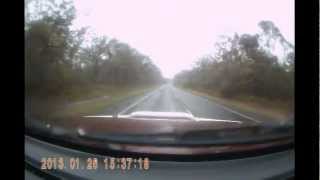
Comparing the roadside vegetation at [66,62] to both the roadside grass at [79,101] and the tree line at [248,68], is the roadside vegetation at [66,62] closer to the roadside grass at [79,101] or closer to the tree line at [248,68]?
the roadside grass at [79,101]

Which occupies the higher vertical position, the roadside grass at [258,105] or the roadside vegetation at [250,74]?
the roadside vegetation at [250,74]

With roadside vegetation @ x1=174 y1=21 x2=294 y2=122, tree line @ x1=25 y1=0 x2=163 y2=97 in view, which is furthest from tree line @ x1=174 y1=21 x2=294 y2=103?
tree line @ x1=25 y1=0 x2=163 y2=97

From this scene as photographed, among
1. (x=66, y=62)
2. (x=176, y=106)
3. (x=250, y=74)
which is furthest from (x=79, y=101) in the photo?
(x=250, y=74)

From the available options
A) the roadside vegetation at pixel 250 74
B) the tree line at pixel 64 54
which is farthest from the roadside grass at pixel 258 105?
the tree line at pixel 64 54

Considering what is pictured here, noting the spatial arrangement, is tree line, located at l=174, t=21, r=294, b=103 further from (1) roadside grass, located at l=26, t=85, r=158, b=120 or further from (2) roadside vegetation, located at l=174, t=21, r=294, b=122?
(1) roadside grass, located at l=26, t=85, r=158, b=120
